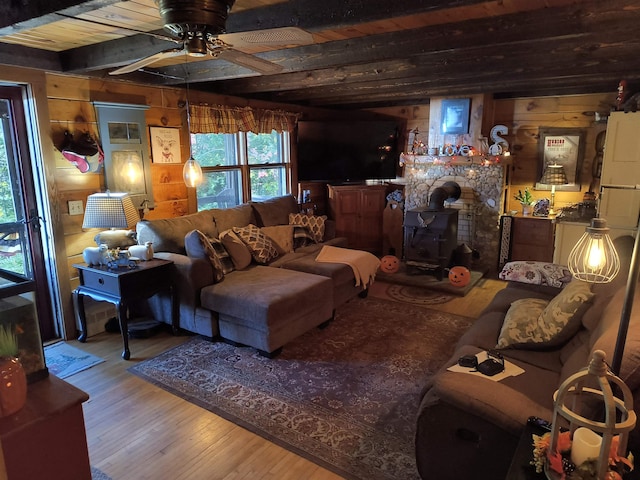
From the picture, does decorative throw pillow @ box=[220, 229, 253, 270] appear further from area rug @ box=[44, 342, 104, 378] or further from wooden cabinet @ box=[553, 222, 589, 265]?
wooden cabinet @ box=[553, 222, 589, 265]

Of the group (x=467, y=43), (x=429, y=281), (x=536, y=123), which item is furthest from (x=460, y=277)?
(x=467, y=43)

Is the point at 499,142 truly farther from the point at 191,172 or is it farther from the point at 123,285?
the point at 123,285

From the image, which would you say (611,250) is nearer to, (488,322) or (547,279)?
(488,322)

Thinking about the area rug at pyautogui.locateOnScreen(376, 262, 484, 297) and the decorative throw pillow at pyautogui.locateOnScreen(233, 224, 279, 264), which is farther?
the area rug at pyautogui.locateOnScreen(376, 262, 484, 297)

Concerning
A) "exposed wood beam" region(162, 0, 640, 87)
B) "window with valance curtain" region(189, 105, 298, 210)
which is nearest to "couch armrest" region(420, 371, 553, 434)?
"exposed wood beam" region(162, 0, 640, 87)

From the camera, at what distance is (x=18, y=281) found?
149 centimetres

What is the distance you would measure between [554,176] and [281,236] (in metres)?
3.20

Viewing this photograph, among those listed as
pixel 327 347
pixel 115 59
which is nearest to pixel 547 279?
pixel 327 347

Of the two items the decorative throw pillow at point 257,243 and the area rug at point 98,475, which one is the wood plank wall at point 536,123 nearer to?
the decorative throw pillow at point 257,243

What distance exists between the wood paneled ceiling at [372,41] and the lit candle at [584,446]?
5.20 ft

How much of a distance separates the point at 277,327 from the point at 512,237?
351 centimetres

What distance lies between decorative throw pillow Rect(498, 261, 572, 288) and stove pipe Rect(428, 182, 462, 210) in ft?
6.08

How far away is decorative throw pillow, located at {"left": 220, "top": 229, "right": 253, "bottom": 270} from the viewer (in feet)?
12.6

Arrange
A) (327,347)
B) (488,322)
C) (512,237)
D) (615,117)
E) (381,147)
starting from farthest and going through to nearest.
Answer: (381,147)
(512,237)
(615,117)
(327,347)
(488,322)
